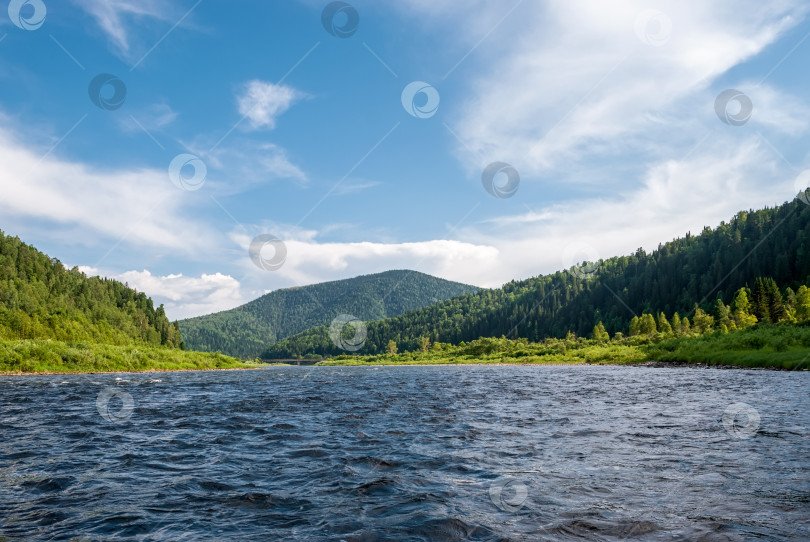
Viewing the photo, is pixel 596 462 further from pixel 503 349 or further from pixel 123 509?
pixel 503 349

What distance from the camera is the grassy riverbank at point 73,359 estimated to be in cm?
7112

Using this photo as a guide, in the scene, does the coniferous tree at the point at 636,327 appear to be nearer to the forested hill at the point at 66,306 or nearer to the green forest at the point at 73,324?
the green forest at the point at 73,324

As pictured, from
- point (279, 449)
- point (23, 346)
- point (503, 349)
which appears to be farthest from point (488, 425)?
point (503, 349)

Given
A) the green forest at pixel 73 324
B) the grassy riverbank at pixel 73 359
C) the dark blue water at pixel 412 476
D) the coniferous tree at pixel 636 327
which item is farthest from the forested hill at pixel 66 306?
the coniferous tree at pixel 636 327

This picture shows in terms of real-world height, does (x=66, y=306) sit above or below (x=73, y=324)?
above

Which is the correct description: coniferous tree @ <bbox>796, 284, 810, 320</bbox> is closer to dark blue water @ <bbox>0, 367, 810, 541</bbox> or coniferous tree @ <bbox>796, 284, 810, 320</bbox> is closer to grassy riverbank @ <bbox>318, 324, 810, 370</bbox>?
grassy riverbank @ <bbox>318, 324, 810, 370</bbox>

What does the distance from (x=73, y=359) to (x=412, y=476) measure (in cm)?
8783

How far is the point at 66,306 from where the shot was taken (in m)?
138

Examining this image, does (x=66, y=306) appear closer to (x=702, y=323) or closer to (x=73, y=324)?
(x=73, y=324)

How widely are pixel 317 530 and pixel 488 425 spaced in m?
13.5

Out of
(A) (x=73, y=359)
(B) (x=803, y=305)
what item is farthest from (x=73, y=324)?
(B) (x=803, y=305)

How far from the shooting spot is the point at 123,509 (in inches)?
379

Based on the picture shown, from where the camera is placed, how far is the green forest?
77688 millimetres

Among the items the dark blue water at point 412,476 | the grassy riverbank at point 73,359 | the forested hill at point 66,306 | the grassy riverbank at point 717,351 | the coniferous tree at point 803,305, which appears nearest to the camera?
the dark blue water at point 412,476
